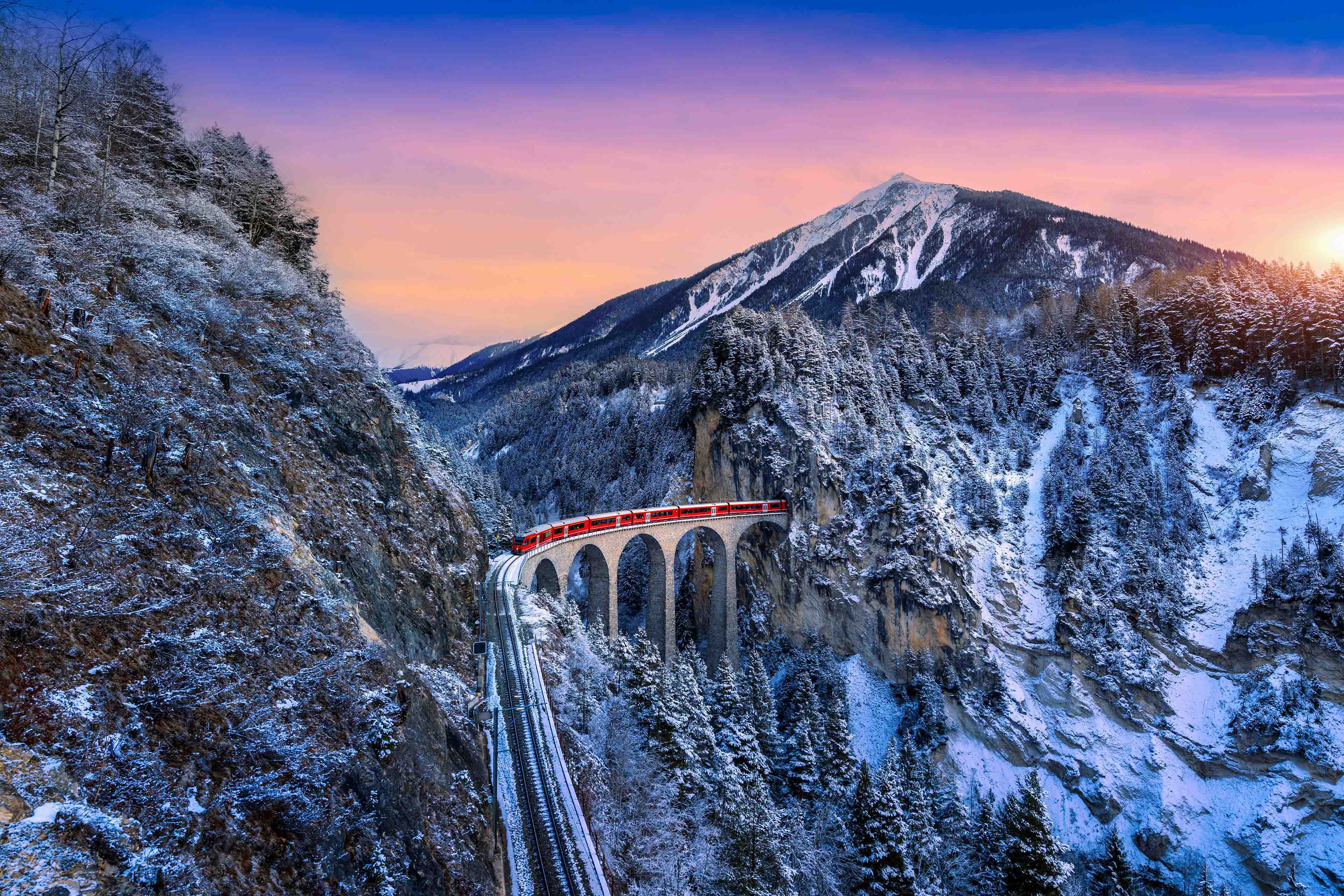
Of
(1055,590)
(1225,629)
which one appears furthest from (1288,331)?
(1055,590)

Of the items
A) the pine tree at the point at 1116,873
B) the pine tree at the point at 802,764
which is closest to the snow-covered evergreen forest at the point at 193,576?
the pine tree at the point at 802,764

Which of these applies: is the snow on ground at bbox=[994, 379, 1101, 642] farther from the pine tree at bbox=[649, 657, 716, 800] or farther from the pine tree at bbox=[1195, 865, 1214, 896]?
the pine tree at bbox=[649, 657, 716, 800]

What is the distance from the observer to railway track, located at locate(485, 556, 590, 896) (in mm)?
16953

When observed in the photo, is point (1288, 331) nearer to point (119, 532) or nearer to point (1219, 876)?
point (1219, 876)

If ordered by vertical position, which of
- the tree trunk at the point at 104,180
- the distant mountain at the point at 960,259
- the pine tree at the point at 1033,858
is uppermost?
the distant mountain at the point at 960,259

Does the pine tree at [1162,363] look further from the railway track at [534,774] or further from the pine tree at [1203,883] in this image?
the railway track at [534,774]

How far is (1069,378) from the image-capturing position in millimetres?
62969

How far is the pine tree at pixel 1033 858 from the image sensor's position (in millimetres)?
25891

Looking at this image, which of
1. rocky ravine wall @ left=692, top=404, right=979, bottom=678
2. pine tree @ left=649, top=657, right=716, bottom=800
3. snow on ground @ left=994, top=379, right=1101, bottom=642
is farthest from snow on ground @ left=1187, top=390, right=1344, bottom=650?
pine tree @ left=649, top=657, right=716, bottom=800

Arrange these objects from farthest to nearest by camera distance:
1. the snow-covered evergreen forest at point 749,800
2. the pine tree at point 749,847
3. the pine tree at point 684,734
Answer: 1. the pine tree at point 684,734
2. the snow-covered evergreen forest at point 749,800
3. the pine tree at point 749,847

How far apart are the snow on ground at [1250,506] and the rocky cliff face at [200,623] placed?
54139mm

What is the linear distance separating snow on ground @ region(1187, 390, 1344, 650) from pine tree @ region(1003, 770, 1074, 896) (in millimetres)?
29081

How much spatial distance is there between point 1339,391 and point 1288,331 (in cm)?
676

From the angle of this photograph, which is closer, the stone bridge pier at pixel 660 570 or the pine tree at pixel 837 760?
the pine tree at pixel 837 760
